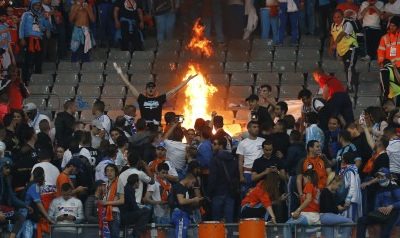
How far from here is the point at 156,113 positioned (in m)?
34.9

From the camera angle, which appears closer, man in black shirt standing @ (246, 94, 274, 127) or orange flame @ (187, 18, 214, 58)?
man in black shirt standing @ (246, 94, 274, 127)

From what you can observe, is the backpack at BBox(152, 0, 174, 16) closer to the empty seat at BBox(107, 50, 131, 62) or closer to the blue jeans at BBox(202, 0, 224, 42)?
the blue jeans at BBox(202, 0, 224, 42)

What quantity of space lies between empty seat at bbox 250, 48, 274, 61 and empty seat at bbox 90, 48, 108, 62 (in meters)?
2.99

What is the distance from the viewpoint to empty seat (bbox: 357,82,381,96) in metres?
38.2

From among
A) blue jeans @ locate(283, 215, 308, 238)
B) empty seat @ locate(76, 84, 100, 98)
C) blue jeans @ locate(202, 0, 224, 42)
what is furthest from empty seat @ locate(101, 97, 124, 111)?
blue jeans @ locate(283, 215, 308, 238)

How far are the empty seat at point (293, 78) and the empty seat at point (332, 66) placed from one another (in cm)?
51

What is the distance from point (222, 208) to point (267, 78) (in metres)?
8.03

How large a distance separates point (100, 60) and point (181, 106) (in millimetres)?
2729

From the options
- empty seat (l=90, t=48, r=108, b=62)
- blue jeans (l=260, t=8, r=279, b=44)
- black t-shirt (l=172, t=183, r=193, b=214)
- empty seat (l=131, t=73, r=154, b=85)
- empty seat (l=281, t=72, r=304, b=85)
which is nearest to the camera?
black t-shirt (l=172, t=183, r=193, b=214)

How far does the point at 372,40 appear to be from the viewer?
3931 cm

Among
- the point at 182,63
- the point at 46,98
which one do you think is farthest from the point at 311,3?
the point at 46,98

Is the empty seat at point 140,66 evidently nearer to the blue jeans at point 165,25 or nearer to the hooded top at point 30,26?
the blue jeans at point 165,25

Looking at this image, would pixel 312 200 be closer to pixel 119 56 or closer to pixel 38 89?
pixel 38 89

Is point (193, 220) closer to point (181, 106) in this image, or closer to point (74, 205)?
point (74, 205)
